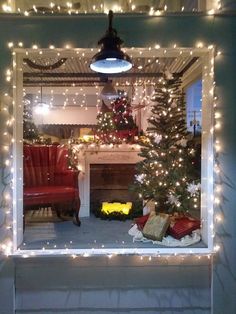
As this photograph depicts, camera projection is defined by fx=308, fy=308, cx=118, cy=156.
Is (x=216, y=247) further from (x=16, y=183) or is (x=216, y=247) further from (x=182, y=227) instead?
(x=16, y=183)

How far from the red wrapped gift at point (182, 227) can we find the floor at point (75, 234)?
19 cm

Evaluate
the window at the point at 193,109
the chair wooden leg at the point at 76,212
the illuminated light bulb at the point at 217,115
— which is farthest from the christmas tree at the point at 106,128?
the illuminated light bulb at the point at 217,115

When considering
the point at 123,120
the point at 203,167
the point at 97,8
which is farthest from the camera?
the point at 123,120

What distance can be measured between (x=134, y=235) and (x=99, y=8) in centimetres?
231

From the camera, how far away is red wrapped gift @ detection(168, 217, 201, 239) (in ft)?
9.72

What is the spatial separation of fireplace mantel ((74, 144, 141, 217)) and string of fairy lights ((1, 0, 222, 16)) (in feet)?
7.20

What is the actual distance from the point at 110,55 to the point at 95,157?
3.04 meters

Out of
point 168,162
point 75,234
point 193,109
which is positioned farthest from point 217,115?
point 193,109

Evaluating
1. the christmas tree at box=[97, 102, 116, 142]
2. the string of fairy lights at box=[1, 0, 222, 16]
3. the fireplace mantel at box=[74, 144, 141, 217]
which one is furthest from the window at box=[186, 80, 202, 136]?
the string of fairy lights at box=[1, 0, 222, 16]

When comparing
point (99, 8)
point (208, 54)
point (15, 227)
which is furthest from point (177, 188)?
point (99, 8)

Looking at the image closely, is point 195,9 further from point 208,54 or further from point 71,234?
point 71,234

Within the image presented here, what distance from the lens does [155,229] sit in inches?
118

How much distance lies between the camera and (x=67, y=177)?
4465 millimetres

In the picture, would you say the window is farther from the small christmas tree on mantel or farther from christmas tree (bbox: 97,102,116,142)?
christmas tree (bbox: 97,102,116,142)
